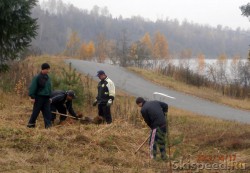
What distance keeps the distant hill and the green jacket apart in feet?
308

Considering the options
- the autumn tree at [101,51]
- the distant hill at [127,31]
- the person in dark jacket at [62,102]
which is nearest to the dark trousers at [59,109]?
the person in dark jacket at [62,102]

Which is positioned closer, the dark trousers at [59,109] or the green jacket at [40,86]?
the green jacket at [40,86]

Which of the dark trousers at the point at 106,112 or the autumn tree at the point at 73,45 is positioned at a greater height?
the autumn tree at the point at 73,45

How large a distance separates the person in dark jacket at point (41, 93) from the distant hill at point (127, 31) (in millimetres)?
93721

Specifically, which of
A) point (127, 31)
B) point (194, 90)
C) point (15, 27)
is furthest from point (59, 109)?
point (127, 31)

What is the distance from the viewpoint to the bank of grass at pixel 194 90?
21.2 meters

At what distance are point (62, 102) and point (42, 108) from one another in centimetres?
111

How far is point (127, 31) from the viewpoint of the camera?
11594cm

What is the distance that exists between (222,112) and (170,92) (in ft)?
16.0

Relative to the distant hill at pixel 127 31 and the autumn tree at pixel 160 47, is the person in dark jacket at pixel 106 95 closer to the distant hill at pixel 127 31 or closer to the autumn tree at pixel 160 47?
the autumn tree at pixel 160 47

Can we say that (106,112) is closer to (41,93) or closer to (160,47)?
(41,93)

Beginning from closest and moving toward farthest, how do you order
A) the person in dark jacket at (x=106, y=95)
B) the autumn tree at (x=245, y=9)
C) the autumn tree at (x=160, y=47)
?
the person in dark jacket at (x=106, y=95) → the autumn tree at (x=245, y=9) → the autumn tree at (x=160, y=47)

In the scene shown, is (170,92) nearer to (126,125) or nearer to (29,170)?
(126,125)

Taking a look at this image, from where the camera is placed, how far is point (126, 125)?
10.1 meters
